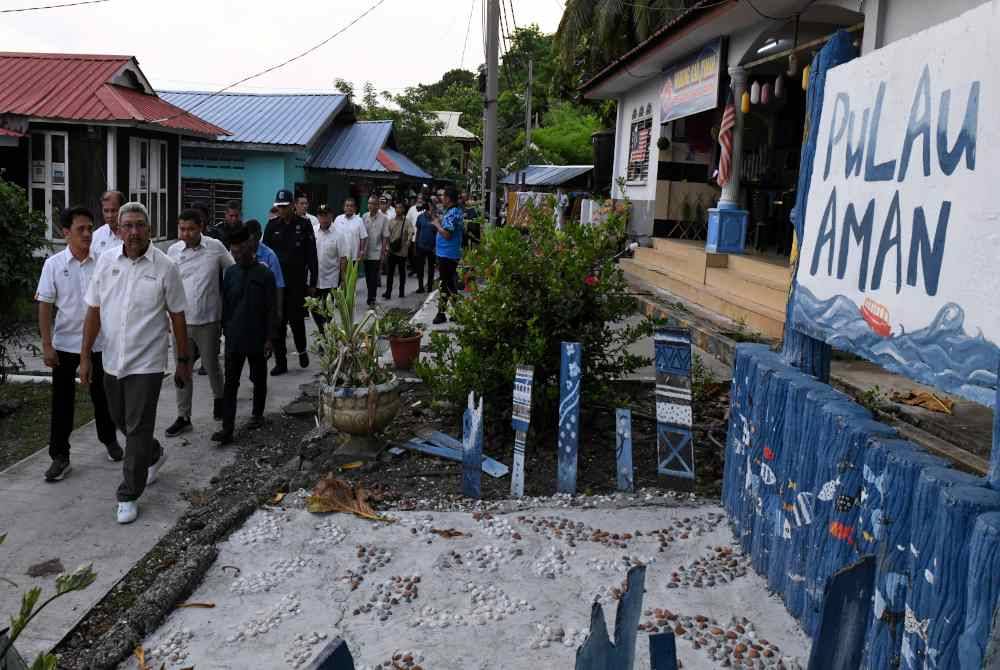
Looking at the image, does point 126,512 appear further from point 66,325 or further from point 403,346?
point 403,346

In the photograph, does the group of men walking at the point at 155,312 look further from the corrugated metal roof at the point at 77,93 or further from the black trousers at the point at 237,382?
the corrugated metal roof at the point at 77,93

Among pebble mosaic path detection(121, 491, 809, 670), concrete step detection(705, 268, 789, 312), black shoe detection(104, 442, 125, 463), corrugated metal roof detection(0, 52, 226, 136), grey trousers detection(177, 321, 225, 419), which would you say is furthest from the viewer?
corrugated metal roof detection(0, 52, 226, 136)

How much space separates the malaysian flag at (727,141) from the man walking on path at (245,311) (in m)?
6.41

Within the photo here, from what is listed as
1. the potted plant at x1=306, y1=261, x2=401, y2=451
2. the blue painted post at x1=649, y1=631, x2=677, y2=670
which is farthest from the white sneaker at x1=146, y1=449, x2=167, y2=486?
the blue painted post at x1=649, y1=631, x2=677, y2=670

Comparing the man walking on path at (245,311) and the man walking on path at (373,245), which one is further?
the man walking on path at (373,245)

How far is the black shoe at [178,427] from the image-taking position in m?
7.07

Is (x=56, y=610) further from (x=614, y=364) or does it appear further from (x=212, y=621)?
(x=614, y=364)

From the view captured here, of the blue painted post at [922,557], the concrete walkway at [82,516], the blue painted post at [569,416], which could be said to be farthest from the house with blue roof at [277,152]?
the blue painted post at [922,557]

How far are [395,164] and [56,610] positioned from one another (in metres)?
21.7

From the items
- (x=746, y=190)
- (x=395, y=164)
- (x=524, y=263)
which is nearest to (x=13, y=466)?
(x=524, y=263)

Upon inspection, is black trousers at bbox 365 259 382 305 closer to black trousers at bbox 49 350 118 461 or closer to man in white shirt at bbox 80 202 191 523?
black trousers at bbox 49 350 118 461

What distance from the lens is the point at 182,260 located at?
7.21 m

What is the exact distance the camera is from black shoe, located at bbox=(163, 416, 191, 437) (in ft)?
23.2

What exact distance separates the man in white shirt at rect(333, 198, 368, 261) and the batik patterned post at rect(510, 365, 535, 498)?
7.26m
